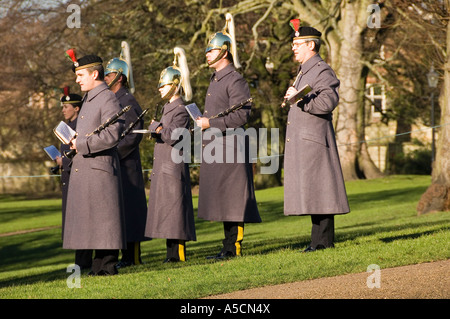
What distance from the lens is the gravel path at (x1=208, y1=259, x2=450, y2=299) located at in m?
6.41

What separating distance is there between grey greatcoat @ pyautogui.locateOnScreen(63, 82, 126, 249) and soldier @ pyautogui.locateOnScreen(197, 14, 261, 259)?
1.57 meters

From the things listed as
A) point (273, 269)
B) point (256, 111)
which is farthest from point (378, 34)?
point (273, 269)

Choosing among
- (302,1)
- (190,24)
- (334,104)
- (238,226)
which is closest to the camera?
(334,104)

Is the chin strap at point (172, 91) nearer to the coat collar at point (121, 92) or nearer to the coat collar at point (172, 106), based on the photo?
the coat collar at point (172, 106)

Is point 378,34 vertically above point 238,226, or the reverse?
point 378,34

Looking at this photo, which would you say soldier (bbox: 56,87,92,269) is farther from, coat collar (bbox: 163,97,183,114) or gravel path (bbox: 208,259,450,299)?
gravel path (bbox: 208,259,450,299)

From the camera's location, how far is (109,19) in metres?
29.1

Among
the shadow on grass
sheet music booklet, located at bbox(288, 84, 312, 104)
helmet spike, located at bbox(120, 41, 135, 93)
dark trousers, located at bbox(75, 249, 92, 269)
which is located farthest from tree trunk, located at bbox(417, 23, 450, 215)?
sheet music booklet, located at bbox(288, 84, 312, 104)

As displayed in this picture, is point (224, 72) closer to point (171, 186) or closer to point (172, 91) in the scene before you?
point (172, 91)
